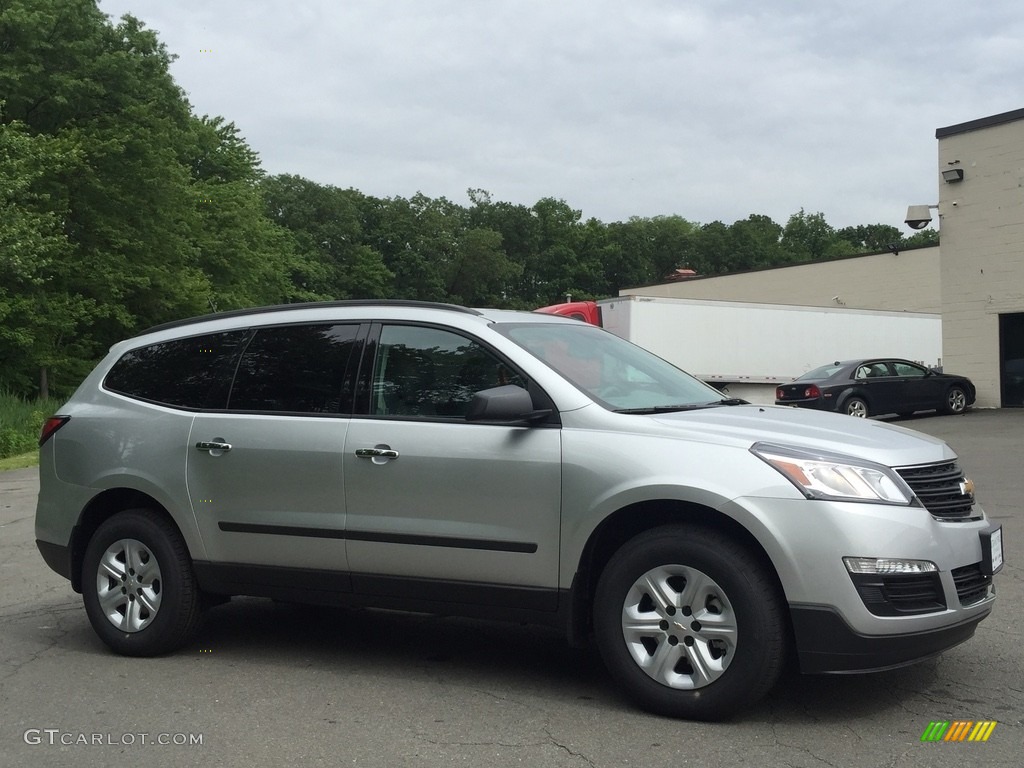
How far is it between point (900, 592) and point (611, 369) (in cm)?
180

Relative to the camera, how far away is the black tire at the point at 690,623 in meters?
4.30

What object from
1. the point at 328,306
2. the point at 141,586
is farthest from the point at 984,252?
the point at 141,586

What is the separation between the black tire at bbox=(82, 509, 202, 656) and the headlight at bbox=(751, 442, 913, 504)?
124 inches

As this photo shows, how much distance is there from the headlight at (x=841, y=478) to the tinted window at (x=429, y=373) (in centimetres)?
131

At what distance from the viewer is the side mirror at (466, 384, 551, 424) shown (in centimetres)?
467

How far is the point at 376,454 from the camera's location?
5.16m

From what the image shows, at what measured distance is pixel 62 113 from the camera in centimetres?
3691

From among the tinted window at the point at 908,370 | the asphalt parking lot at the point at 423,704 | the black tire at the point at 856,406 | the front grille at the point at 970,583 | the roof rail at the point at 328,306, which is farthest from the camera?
the tinted window at the point at 908,370

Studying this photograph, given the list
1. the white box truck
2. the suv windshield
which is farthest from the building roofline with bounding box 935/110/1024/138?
the suv windshield

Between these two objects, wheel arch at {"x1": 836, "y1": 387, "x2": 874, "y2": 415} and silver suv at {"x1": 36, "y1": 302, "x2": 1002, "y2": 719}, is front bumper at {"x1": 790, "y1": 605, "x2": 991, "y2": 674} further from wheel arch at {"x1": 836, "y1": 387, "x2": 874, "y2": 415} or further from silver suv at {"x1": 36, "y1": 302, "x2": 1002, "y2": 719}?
wheel arch at {"x1": 836, "y1": 387, "x2": 874, "y2": 415}

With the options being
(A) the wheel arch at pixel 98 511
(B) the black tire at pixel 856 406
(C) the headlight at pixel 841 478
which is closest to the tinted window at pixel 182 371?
(A) the wheel arch at pixel 98 511

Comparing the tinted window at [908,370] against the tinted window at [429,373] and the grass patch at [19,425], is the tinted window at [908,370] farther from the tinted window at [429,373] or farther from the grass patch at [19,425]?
the tinted window at [429,373]

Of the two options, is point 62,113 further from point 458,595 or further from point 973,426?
point 458,595

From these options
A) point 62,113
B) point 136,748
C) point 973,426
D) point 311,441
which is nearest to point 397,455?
point 311,441
